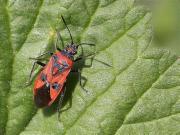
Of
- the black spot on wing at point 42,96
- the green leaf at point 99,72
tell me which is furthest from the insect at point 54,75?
the green leaf at point 99,72

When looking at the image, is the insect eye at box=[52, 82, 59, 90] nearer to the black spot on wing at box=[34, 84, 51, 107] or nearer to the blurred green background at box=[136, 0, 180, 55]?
the black spot on wing at box=[34, 84, 51, 107]

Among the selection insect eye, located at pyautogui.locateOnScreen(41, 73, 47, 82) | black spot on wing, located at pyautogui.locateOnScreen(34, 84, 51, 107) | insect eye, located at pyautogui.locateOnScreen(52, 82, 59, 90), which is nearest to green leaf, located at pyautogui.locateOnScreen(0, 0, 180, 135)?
black spot on wing, located at pyautogui.locateOnScreen(34, 84, 51, 107)

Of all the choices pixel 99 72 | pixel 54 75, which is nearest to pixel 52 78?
pixel 54 75

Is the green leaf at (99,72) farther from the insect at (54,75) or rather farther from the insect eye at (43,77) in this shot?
the insect eye at (43,77)

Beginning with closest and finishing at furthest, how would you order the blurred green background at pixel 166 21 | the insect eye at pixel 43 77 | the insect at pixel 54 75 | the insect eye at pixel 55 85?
the insect at pixel 54 75 → the insect eye at pixel 43 77 → the insect eye at pixel 55 85 → the blurred green background at pixel 166 21

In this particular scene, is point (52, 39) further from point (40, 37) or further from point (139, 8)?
point (139, 8)

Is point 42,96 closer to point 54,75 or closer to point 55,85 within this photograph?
point 55,85
